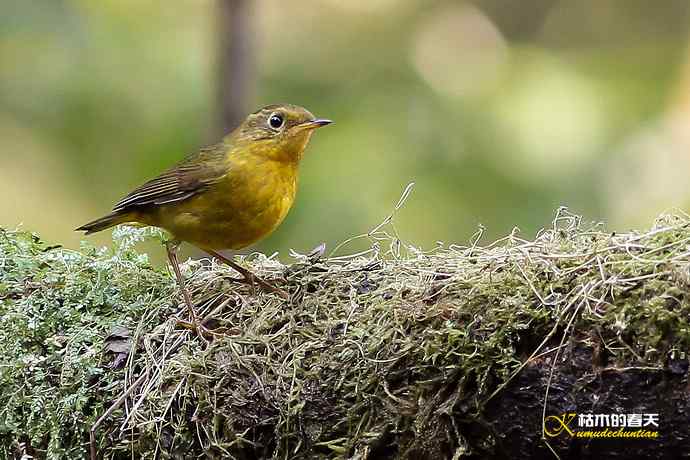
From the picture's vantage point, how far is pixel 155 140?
21.8ft

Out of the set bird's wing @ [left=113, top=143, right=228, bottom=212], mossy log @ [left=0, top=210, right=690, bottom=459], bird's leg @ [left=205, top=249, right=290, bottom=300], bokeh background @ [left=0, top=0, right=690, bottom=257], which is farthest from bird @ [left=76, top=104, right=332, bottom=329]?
bokeh background @ [left=0, top=0, right=690, bottom=257]

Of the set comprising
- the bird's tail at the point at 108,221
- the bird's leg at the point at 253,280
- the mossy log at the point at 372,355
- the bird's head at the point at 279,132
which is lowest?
the mossy log at the point at 372,355

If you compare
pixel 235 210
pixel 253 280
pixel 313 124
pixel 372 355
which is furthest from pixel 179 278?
pixel 313 124

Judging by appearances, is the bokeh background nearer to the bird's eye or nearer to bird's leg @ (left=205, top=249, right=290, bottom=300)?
the bird's eye

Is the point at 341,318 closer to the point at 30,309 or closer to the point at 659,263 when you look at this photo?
the point at 659,263

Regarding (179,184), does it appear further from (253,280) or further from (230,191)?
(253,280)

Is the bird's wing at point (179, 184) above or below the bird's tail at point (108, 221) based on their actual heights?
above

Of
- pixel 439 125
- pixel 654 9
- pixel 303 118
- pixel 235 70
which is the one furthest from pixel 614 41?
pixel 303 118

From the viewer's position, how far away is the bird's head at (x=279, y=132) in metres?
4.68

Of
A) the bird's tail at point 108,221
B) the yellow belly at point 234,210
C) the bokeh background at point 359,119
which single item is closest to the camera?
the yellow belly at point 234,210

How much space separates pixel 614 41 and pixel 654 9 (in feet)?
1.91

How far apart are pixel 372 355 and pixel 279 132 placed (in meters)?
2.11

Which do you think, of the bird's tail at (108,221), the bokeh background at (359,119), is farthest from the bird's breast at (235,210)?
the bokeh background at (359,119)

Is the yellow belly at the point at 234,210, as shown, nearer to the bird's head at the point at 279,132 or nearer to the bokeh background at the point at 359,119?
the bird's head at the point at 279,132
